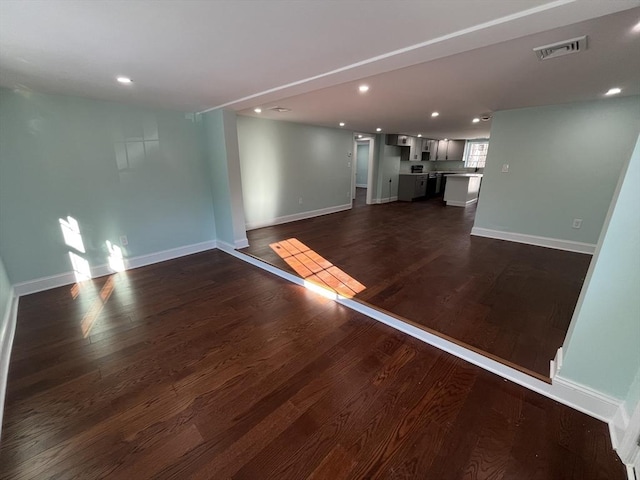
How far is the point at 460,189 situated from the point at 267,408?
7.81 m

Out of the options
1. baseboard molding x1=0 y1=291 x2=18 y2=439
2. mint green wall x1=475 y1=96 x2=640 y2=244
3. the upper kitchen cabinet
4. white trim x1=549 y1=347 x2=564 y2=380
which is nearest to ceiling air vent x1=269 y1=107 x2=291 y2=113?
mint green wall x1=475 y1=96 x2=640 y2=244

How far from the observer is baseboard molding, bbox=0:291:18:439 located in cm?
159

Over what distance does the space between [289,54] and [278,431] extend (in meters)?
2.31

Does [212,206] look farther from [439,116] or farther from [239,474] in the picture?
[439,116]

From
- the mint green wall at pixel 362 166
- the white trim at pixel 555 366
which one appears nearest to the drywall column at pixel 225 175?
the white trim at pixel 555 366

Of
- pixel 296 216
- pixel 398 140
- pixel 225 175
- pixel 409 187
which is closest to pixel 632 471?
pixel 225 175

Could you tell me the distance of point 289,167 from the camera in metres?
5.50

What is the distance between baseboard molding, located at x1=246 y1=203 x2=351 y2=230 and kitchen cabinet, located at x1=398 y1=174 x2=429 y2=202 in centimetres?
229

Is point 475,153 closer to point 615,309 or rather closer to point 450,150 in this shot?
point 450,150

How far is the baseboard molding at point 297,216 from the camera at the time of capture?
522 cm

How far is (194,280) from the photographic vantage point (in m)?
3.07

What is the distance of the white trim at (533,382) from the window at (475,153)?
1017 cm

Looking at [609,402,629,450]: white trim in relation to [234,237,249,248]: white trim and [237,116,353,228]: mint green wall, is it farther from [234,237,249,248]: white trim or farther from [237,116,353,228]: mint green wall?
[237,116,353,228]: mint green wall

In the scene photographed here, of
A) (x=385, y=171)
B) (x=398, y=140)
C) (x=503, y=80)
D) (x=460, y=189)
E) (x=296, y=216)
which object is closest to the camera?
(x=503, y=80)
